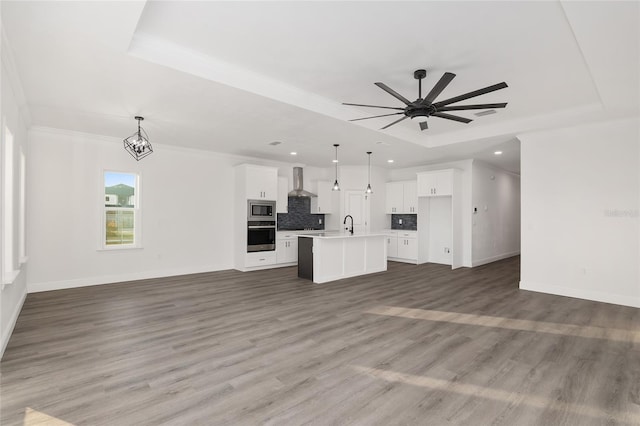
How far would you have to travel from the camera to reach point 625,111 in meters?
4.48

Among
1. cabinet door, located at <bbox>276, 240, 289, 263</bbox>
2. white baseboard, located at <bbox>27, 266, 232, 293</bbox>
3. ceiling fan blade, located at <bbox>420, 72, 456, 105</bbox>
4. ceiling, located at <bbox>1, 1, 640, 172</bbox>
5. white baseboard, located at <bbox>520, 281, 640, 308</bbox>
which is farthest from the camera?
cabinet door, located at <bbox>276, 240, 289, 263</bbox>

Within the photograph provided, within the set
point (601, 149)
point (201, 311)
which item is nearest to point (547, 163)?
point (601, 149)

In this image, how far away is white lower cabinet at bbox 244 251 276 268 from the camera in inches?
291

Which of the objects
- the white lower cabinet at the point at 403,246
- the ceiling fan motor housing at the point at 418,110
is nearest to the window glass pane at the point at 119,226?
the ceiling fan motor housing at the point at 418,110

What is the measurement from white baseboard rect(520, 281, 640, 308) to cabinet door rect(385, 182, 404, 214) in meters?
4.15

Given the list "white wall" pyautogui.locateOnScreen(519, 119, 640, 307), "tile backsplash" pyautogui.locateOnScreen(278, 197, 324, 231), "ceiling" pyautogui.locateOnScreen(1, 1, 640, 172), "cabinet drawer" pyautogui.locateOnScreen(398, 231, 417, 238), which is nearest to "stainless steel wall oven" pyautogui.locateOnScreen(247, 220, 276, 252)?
"tile backsplash" pyautogui.locateOnScreen(278, 197, 324, 231)

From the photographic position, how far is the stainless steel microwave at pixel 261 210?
24.4ft

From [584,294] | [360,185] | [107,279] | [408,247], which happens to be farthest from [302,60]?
[408,247]

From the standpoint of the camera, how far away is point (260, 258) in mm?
7547

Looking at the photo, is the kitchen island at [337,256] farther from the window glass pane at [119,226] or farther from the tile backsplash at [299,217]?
the window glass pane at [119,226]

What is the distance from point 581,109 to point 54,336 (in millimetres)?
7416

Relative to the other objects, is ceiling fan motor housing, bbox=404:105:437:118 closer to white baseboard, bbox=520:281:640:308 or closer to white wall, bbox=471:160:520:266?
white baseboard, bbox=520:281:640:308

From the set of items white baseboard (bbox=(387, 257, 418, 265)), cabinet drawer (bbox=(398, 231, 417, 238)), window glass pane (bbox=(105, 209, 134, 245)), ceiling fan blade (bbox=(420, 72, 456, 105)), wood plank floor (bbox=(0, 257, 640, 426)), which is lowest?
wood plank floor (bbox=(0, 257, 640, 426))

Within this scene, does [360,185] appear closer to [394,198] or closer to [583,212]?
[394,198]
